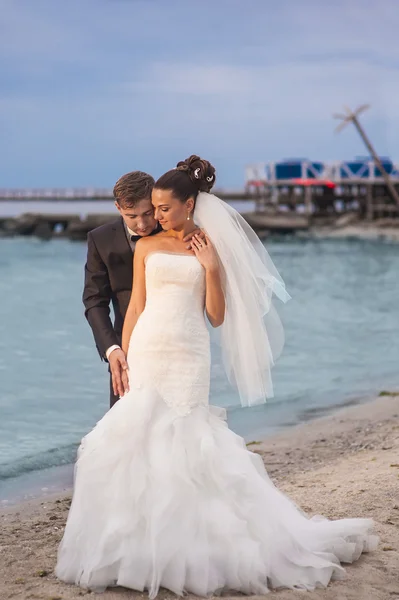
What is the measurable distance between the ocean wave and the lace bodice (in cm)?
411

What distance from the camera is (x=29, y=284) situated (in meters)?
40.7

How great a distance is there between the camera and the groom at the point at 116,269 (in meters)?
3.89

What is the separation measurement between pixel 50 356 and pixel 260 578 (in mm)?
13440

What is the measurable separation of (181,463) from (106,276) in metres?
1.06

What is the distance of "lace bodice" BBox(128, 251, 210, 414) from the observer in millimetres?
3787

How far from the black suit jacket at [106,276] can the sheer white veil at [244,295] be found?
1.68 ft

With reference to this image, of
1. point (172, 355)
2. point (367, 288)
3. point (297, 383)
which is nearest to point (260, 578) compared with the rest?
point (172, 355)

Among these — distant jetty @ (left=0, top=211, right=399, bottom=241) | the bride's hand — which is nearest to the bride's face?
the bride's hand

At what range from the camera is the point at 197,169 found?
12.3ft

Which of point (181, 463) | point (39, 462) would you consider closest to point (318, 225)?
point (39, 462)

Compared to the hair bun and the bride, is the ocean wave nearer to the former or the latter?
the bride

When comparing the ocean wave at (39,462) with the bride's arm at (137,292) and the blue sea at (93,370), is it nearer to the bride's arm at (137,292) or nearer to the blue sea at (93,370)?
the blue sea at (93,370)

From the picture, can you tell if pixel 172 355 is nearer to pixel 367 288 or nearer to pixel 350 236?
pixel 367 288

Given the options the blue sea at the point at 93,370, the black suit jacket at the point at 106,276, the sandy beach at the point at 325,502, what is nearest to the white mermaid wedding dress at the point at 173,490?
the sandy beach at the point at 325,502
